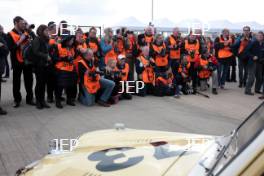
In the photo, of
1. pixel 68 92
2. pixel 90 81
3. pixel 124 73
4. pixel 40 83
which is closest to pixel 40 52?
pixel 40 83

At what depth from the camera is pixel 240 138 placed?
238 cm

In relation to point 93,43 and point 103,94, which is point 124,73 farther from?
point 93,43

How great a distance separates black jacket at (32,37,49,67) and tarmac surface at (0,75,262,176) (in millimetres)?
1131

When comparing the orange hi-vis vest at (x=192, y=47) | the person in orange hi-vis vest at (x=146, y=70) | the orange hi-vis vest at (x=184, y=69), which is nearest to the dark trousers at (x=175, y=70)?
the orange hi-vis vest at (x=184, y=69)

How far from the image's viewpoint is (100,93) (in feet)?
31.7

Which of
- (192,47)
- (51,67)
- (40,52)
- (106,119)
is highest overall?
(192,47)

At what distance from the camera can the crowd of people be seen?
350 inches

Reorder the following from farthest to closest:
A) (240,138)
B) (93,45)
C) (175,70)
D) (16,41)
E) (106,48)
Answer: (175,70)
(106,48)
(93,45)
(16,41)
(240,138)

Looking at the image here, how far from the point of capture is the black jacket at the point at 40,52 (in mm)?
8453

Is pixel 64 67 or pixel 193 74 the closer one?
pixel 64 67

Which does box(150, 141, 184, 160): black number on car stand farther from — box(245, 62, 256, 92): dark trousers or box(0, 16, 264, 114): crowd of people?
box(245, 62, 256, 92): dark trousers

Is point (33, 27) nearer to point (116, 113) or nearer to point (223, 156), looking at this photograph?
point (116, 113)

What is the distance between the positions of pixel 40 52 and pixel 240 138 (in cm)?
682

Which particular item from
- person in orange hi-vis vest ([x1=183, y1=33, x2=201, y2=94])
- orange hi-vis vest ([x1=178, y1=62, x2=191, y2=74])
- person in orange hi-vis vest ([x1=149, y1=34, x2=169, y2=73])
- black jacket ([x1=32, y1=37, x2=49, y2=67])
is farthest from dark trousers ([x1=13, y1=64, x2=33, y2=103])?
person in orange hi-vis vest ([x1=183, y1=33, x2=201, y2=94])
